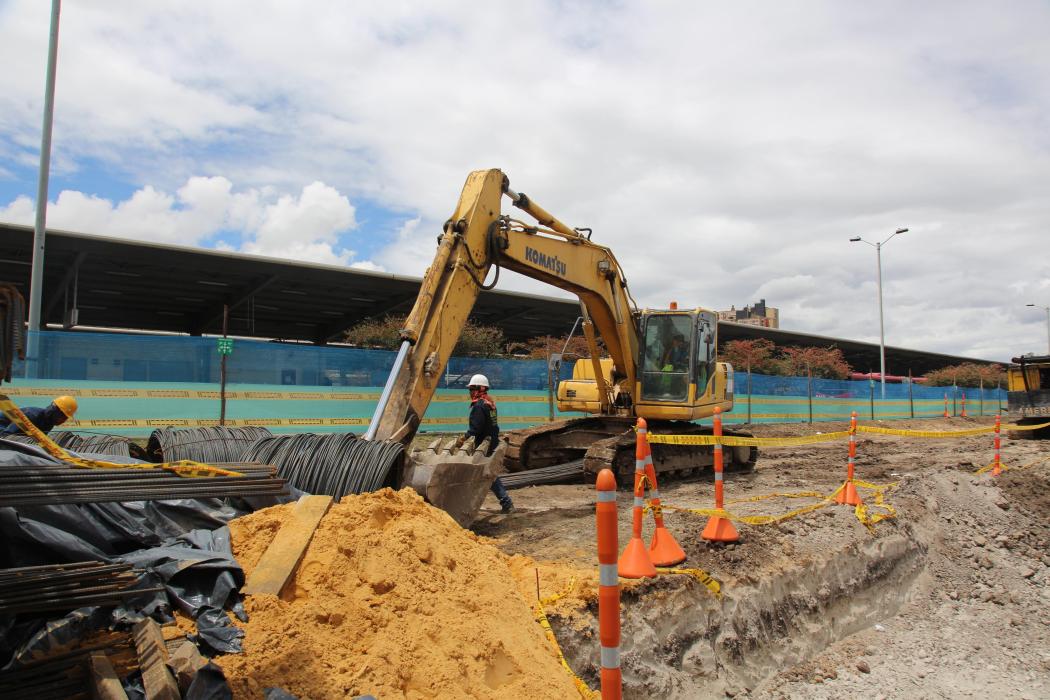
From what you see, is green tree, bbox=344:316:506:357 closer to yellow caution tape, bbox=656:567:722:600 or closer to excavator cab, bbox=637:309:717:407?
excavator cab, bbox=637:309:717:407

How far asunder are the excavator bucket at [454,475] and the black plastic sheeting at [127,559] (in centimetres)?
187

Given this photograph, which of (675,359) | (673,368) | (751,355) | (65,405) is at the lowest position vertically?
(65,405)

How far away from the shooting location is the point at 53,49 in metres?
11.8

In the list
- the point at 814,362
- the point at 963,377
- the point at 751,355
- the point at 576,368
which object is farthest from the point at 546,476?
the point at 963,377

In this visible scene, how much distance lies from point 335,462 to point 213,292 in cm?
1985

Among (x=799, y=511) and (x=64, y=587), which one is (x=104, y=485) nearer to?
(x=64, y=587)

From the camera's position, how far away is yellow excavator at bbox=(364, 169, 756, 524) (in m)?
6.86

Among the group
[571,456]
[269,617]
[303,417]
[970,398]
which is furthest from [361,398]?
[970,398]

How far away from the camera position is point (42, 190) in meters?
11.6

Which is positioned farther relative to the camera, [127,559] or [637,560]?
[637,560]

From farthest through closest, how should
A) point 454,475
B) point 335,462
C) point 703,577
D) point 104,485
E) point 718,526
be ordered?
point 454,475 → point 718,526 → point 335,462 → point 703,577 → point 104,485

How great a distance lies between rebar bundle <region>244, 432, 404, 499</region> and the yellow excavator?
0.87 feet

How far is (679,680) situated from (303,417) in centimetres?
1083

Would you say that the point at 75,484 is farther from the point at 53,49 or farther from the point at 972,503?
the point at 53,49
